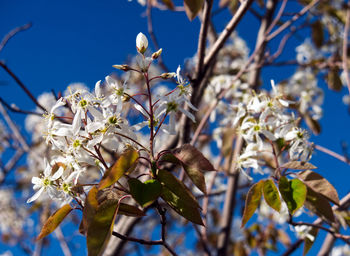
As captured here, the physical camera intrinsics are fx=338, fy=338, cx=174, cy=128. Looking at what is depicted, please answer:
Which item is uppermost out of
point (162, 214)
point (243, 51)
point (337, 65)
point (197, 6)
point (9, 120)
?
point (243, 51)

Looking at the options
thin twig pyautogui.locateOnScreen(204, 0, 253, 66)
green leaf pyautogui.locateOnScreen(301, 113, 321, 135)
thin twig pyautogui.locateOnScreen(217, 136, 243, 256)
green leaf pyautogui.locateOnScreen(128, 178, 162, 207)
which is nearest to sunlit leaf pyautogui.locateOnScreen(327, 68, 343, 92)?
green leaf pyautogui.locateOnScreen(301, 113, 321, 135)

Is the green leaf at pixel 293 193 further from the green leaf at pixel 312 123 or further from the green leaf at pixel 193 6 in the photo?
the green leaf at pixel 312 123

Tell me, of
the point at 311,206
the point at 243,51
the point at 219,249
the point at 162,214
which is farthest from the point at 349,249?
the point at 162,214

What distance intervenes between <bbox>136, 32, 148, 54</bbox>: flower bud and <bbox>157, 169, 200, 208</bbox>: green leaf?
310 millimetres

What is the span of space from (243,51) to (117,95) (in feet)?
12.1

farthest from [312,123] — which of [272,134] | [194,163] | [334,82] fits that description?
[194,163]

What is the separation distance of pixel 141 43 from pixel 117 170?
0.33m

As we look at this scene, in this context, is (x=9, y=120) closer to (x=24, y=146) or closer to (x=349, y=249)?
(x=24, y=146)

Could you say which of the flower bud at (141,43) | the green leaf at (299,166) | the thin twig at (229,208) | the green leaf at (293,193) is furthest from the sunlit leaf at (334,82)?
the flower bud at (141,43)

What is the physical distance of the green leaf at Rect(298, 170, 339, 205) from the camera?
956 mm

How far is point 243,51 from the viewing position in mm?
4285

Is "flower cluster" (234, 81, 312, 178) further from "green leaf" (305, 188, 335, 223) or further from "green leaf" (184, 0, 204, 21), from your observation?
"green leaf" (184, 0, 204, 21)

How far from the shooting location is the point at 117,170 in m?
0.69

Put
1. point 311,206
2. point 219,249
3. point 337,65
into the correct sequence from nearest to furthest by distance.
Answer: point 311,206 < point 219,249 < point 337,65
